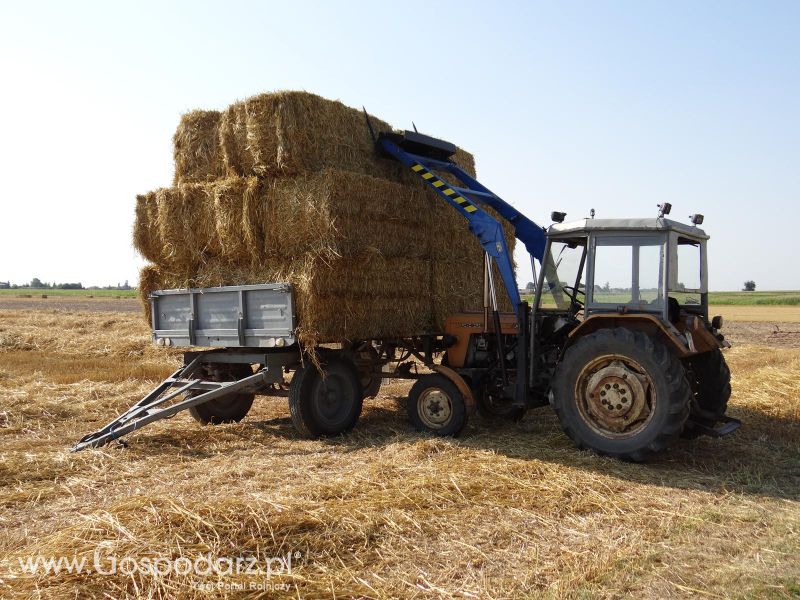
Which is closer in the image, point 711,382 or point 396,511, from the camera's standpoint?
point 396,511

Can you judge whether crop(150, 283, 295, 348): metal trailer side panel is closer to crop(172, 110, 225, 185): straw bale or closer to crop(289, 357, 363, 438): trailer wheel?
crop(289, 357, 363, 438): trailer wheel

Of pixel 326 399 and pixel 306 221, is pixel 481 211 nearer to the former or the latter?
pixel 306 221

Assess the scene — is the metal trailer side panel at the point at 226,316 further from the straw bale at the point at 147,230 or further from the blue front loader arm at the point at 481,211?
the blue front loader arm at the point at 481,211

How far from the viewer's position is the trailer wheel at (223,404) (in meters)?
8.87

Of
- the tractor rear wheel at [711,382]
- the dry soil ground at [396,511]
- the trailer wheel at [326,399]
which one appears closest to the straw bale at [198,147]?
the trailer wheel at [326,399]

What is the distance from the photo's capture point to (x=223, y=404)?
9.16 m

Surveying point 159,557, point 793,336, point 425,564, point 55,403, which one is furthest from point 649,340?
point 793,336

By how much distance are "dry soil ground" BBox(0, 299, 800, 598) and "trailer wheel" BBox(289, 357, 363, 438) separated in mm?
278

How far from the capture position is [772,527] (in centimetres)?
488

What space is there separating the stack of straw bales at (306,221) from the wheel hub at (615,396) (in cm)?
263

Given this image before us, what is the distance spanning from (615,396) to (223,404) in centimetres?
511

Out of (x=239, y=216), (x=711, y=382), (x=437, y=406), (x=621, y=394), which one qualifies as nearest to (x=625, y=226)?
(x=621, y=394)

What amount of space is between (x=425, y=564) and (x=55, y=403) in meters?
7.21

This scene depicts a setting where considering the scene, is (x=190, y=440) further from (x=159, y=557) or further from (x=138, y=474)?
(x=159, y=557)
